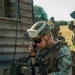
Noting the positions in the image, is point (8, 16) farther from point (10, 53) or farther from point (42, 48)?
point (42, 48)

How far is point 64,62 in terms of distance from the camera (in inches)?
138

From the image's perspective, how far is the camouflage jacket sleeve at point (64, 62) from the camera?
346cm

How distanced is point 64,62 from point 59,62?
0.23 feet

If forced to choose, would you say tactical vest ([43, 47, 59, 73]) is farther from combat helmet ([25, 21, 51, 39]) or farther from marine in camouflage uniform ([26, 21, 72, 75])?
combat helmet ([25, 21, 51, 39])

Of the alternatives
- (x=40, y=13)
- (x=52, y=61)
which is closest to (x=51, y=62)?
(x=52, y=61)

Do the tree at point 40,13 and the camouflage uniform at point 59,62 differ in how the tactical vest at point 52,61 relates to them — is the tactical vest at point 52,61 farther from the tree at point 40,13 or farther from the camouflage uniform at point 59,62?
the tree at point 40,13

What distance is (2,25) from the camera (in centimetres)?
823

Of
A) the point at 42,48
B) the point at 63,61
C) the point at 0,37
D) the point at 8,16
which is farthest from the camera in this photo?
the point at 8,16

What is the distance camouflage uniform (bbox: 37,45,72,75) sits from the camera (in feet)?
11.4

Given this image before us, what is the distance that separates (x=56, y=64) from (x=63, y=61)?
6.2 inches

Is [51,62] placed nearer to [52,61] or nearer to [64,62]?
[52,61]

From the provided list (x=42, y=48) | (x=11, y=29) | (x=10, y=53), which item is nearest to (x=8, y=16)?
(x=11, y=29)

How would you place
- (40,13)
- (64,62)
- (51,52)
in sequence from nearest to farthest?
1. (64,62)
2. (51,52)
3. (40,13)

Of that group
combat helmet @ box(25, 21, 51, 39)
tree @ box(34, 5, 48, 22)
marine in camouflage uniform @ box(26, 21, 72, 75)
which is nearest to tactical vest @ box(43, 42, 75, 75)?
marine in camouflage uniform @ box(26, 21, 72, 75)
